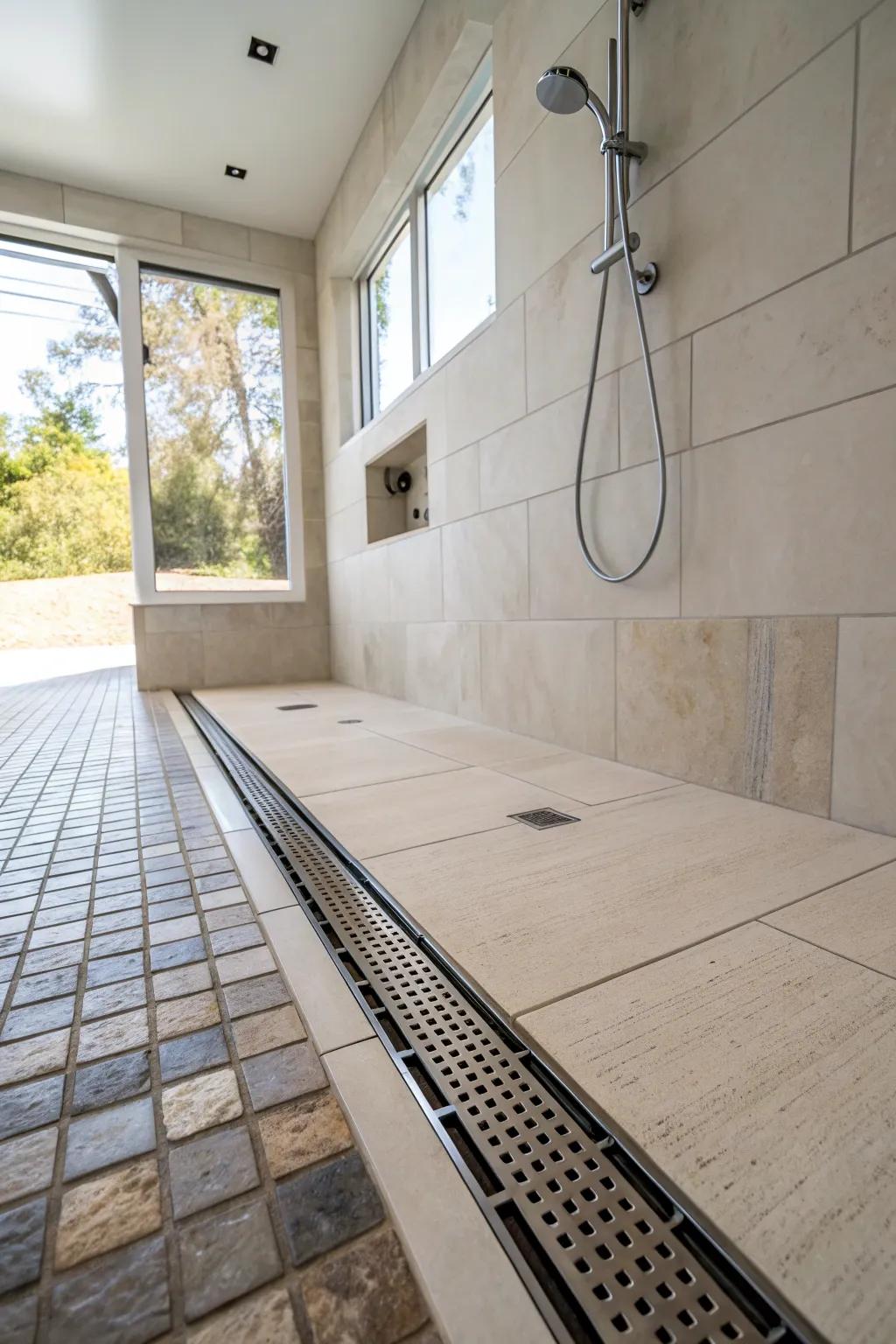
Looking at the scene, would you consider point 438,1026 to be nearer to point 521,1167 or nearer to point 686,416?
point 521,1167

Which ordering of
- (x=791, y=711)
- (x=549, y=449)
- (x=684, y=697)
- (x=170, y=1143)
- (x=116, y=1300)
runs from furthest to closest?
(x=549, y=449) → (x=684, y=697) → (x=791, y=711) → (x=170, y=1143) → (x=116, y=1300)

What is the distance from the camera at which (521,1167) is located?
0.51m

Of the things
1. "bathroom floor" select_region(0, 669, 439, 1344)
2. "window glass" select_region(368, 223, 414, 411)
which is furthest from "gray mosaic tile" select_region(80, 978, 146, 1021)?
"window glass" select_region(368, 223, 414, 411)

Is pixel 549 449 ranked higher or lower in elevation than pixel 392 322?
lower

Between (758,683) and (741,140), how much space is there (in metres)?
1.16

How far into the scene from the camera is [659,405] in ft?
5.03

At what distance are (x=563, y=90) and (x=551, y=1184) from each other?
197 cm

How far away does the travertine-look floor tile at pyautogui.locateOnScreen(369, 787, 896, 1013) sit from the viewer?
793mm

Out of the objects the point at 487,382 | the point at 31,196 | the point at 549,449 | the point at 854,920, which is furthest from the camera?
the point at 31,196

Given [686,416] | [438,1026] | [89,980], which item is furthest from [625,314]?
[89,980]

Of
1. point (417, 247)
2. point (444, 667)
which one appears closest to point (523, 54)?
point (417, 247)

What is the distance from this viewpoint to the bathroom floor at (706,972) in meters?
0.46

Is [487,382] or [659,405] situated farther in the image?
[487,382]

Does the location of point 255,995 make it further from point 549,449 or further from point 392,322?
point 392,322
